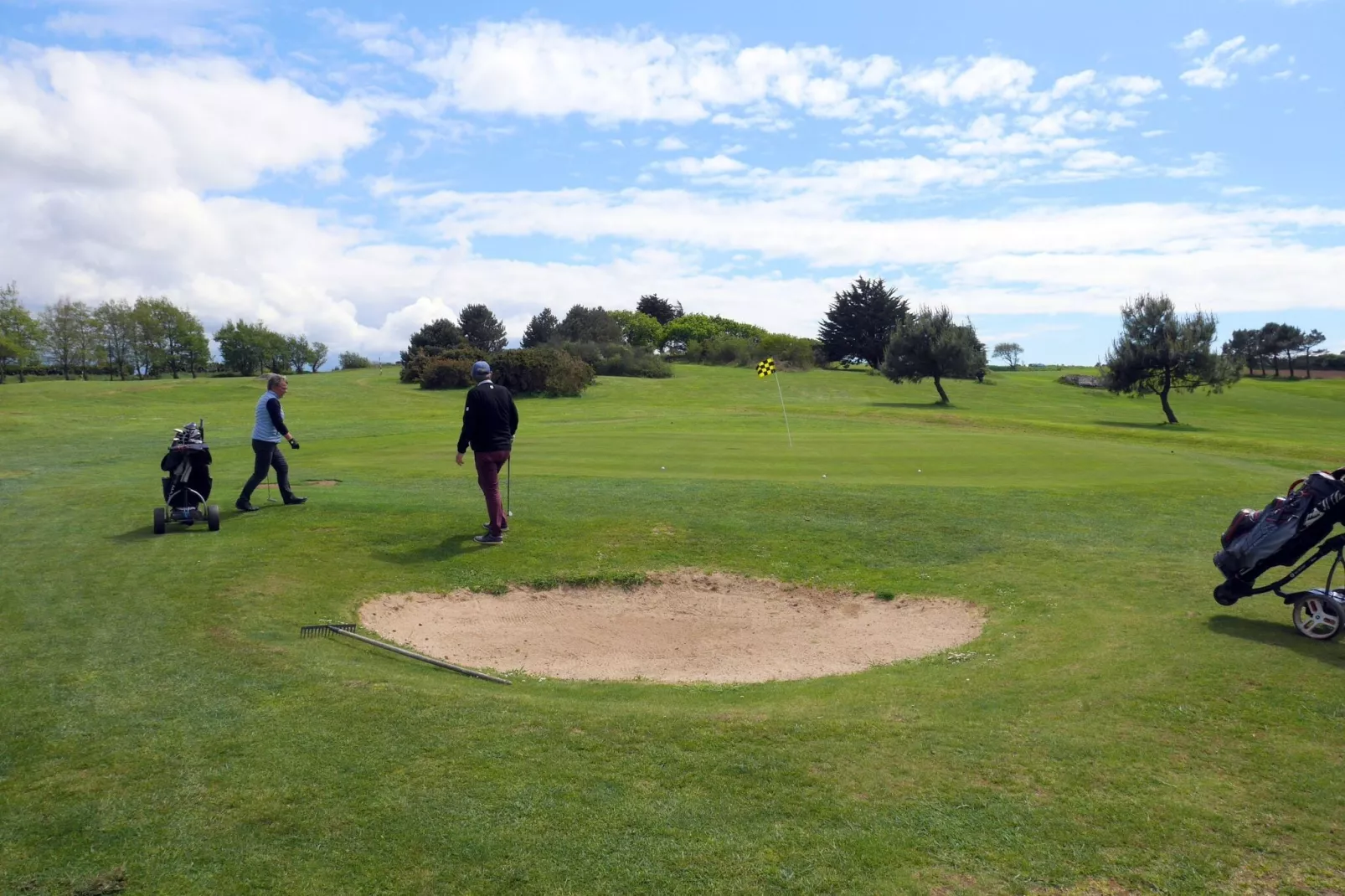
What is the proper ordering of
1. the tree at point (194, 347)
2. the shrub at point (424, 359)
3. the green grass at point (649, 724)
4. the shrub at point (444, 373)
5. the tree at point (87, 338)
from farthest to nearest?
1. the tree at point (194, 347)
2. the tree at point (87, 338)
3. the shrub at point (424, 359)
4. the shrub at point (444, 373)
5. the green grass at point (649, 724)

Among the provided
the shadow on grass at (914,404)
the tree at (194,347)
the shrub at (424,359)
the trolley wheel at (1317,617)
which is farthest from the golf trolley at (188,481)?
the tree at (194,347)

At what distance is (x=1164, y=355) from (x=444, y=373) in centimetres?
4915

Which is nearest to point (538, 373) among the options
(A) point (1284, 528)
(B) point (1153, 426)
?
(B) point (1153, 426)

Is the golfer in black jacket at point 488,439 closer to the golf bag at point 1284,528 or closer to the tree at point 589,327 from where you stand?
the golf bag at point 1284,528

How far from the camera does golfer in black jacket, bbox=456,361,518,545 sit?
13.7 metres

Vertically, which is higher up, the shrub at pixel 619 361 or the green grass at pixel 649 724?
the shrub at pixel 619 361

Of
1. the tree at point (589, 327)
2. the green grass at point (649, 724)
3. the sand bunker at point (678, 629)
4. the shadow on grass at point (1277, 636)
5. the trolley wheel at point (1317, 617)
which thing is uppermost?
the tree at point (589, 327)

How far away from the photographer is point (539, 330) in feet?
354

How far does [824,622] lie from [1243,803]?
19.7 feet

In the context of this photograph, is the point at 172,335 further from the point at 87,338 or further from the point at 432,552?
the point at 432,552

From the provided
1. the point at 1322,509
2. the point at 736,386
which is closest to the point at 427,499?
the point at 1322,509

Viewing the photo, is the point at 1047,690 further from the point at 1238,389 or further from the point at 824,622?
the point at 1238,389

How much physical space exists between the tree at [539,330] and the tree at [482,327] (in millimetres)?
2799

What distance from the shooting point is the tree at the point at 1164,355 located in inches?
2159
